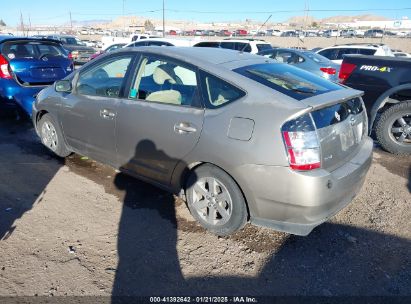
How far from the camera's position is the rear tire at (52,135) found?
191 inches

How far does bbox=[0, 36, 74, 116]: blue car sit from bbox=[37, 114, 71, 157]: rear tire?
5.30 ft

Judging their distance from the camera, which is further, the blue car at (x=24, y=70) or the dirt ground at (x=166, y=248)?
the blue car at (x=24, y=70)

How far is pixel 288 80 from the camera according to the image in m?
3.32

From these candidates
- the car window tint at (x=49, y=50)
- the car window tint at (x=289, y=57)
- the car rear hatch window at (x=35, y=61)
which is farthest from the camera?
the car window tint at (x=289, y=57)

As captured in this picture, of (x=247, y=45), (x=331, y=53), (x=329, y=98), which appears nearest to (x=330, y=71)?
(x=331, y=53)

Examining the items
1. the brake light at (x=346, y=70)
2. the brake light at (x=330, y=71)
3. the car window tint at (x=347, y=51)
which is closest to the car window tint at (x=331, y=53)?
the car window tint at (x=347, y=51)

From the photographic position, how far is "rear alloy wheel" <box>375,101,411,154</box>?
5.43 m

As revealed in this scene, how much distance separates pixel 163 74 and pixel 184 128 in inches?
31.6

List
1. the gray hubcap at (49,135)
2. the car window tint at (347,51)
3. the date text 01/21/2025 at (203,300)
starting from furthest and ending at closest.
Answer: the car window tint at (347,51), the gray hubcap at (49,135), the date text 01/21/2025 at (203,300)

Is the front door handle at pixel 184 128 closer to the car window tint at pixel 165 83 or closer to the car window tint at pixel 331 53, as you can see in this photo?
the car window tint at pixel 165 83

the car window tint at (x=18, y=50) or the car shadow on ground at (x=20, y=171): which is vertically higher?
the car window tint at (x=18, y=50)

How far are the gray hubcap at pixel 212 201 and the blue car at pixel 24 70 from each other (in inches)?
182

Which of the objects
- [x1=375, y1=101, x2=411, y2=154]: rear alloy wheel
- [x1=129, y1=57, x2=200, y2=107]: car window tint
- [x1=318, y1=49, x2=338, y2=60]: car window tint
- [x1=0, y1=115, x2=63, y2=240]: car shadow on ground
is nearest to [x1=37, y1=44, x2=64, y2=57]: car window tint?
[x1=0, y1=115, x2=63, y2=240]: car shadow on ground

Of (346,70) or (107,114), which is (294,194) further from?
(346,70)
